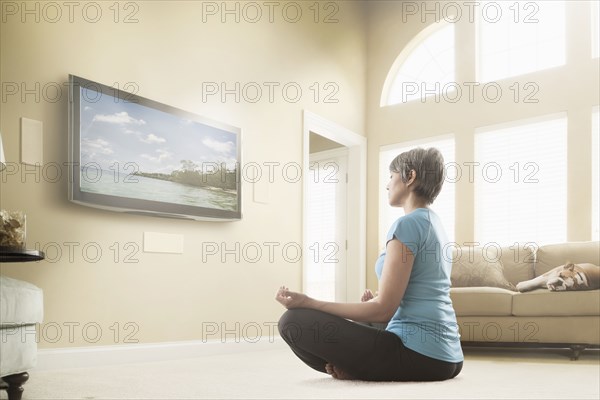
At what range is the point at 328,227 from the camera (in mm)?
7082

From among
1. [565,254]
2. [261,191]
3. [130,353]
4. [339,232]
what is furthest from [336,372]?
[339,232]

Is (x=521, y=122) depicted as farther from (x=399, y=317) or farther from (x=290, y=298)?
(x=290, y=298)

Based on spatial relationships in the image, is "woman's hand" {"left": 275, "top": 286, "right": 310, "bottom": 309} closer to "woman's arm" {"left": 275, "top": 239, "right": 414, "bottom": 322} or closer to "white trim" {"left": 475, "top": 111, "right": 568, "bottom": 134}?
"woman's arm" {"left": 275, "top": 239, "right": 414, "bottom": 322}

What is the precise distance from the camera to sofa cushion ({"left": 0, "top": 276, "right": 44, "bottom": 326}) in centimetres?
215

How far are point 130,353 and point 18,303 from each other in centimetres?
165

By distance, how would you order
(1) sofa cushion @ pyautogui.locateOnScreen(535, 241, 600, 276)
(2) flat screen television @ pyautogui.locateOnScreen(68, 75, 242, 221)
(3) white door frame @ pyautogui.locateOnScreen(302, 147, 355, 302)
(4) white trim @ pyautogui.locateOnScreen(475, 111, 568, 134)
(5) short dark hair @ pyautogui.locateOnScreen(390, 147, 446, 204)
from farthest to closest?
1. (3) white door frame @ pyautogui.locateOnScreen(302, 147, 355, 302)
2. (4) white trim @ pyautogui.locateOnScreen(475, 111, 568, 134)
3. (1) sofa cushion @ pyautogui.locateOnScreen(535, 241, 600, 276)
4. (2) flat screen television @ pyautogui.locateOnScreen(68, 75, 242, 221)
5. (5) short dark hair @ pyautogui.locateOnScreen(390, 147, 446, 204)

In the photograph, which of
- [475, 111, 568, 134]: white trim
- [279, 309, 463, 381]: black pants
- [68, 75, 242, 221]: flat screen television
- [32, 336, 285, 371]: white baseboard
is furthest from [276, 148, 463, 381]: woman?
[475, 111, 568, 134]: white trim

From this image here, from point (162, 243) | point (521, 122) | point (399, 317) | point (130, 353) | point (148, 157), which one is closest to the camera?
point (399, 317)

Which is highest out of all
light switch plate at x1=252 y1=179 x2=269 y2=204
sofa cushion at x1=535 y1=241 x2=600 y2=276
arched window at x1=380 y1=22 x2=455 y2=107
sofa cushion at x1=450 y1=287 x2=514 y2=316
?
arched window at x1=380 y1=22 x2=455 y2=107

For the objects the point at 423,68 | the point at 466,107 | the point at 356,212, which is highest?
the point at 423,68

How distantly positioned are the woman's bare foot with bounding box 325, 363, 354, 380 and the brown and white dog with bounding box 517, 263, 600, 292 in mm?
2469

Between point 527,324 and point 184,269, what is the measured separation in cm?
248

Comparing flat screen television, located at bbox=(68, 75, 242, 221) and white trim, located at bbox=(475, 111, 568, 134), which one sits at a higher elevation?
white trim, located at bbox=(475, 111, 568, 134)

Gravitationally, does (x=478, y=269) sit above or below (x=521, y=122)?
below
